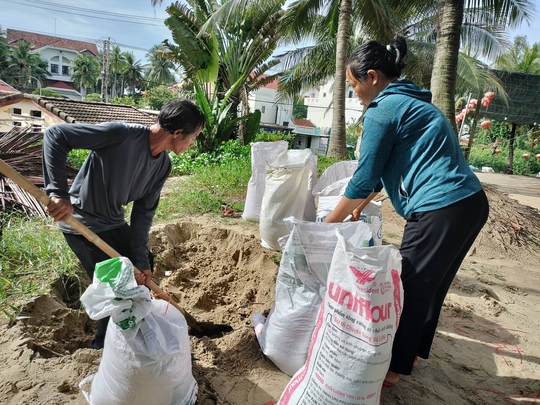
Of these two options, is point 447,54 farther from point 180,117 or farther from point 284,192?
point 180,117

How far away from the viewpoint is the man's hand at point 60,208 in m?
1.60

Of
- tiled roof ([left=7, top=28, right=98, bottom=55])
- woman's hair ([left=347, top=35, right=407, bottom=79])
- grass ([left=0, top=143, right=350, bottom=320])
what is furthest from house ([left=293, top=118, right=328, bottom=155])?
tiled roof ([left=7, top=28, right=98, bottom=55])

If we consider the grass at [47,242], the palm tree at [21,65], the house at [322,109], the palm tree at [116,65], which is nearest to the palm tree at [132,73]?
the palm tree at [116,65]

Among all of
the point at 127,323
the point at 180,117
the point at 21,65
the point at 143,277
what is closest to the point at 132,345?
the point at 127,323

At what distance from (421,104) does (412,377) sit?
140cm

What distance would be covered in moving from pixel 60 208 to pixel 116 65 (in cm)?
5622

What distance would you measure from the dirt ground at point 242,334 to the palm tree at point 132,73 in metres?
56.5

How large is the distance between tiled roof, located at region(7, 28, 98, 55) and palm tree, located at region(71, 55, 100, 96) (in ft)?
13.4

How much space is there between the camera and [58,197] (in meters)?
1.62

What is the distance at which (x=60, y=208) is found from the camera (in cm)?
161

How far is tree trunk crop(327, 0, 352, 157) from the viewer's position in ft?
28.9

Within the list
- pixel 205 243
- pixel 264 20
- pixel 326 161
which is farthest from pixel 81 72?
pixel 205 243

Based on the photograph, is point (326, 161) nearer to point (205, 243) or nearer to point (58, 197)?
point (205, 243)

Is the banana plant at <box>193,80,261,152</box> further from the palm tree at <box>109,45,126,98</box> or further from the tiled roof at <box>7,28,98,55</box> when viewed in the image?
the tiled roof at <box>7,28,98,55</box>
